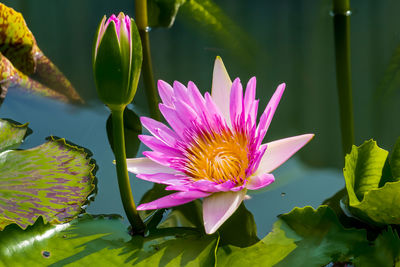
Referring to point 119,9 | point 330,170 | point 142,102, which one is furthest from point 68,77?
point 330,170

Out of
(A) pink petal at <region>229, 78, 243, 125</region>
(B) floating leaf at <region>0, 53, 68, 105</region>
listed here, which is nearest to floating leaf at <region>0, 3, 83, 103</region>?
(B) floating leaf at <region>0, 53, 68, 105</region>

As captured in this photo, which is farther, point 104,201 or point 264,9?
point 264,9

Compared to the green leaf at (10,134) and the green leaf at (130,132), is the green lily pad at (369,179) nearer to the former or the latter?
the green leaf at (130,132)

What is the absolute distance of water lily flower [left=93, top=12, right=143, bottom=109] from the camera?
31.9 inches

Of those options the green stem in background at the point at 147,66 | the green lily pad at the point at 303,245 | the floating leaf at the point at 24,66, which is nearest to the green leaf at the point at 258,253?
the green lily pad at the point at 303,245

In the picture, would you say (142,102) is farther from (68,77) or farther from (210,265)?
(210,265)

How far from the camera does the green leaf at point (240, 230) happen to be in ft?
3.11

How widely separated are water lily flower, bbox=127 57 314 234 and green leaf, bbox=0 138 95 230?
6.9 inches

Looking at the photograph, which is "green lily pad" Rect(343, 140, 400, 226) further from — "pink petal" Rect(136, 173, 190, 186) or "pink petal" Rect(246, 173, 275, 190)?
"pink petal" Rect(136, 173, 190, 186)

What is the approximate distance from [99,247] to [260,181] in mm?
335

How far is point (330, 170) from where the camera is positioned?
1.18 metres

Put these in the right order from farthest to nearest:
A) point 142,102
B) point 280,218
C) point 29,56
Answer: point 29,56
point 142,102
point 280,218

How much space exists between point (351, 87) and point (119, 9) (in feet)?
3.36

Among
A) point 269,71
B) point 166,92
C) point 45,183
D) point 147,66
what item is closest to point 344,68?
point 269,71
